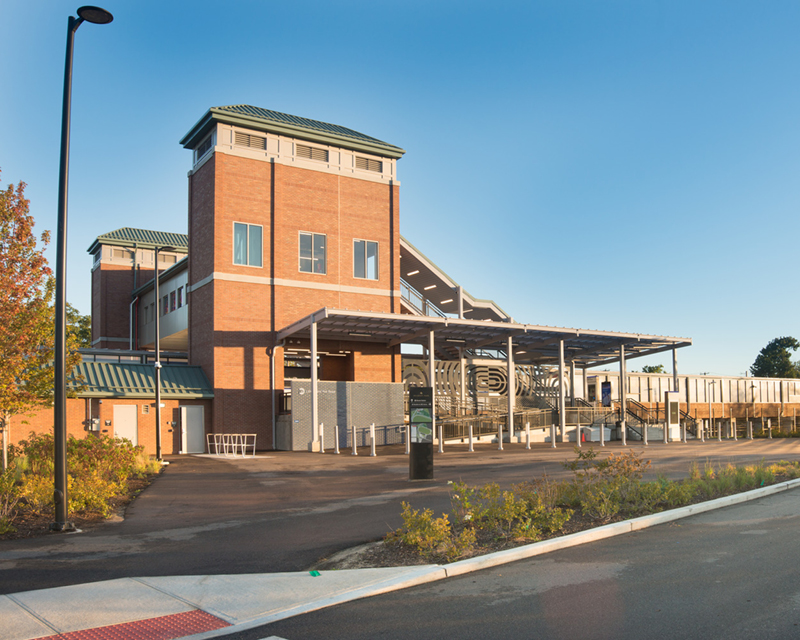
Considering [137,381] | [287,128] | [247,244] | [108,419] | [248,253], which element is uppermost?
[287,128]

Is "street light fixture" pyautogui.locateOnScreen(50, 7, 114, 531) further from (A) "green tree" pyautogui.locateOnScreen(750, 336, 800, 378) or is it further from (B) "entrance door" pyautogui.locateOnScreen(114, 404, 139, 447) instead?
(A) "green tree" pyautogui.locateOnScreen(750, 336, 800, 378)

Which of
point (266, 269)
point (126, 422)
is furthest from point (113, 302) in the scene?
point (126, 422)

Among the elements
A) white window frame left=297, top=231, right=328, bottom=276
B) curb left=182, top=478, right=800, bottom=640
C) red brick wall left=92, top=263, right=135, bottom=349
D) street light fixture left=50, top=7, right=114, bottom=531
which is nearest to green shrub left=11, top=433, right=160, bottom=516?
street light fixture left=50, top=7, right=114, bottom=531

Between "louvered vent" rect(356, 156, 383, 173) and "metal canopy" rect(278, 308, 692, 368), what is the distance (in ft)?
29.3

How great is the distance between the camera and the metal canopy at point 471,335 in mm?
29453

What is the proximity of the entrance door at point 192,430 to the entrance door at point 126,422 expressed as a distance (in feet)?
6.49

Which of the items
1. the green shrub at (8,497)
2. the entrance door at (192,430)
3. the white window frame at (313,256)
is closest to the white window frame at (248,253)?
the white window frame at (313,256)

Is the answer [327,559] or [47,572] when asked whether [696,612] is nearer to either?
[327,559]

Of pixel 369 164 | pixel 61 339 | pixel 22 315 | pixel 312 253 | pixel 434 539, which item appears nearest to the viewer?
pixel 434 539

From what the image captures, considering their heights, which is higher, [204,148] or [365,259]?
[204,148]

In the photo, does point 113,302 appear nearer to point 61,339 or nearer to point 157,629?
point 61,339

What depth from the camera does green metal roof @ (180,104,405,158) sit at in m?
31.8

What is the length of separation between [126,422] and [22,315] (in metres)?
13.9

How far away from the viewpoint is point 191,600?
22.2ft
